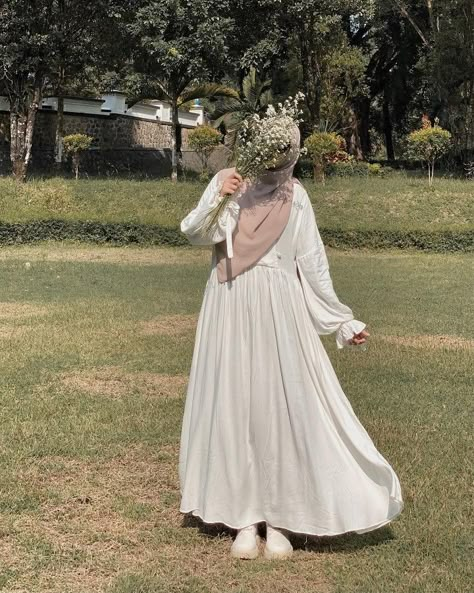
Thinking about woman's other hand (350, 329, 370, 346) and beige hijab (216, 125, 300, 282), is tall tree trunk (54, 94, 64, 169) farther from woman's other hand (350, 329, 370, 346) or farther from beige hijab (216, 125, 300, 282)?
woman's other hand (350, 329, 370, 346)

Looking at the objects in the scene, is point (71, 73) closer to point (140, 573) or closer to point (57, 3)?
point (57, 3)

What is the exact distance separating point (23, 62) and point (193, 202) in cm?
551

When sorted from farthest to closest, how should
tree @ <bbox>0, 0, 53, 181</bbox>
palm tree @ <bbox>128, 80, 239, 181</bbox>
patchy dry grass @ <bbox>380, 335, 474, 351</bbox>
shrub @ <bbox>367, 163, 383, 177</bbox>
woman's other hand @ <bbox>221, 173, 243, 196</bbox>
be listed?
shrub @ <bbox>367, 163, 383, 177</bbox> → palm tree @ <bbox>128, 80, 239, 181</bbox> → tree @ <bbox>0, 0, 53, 181</bbox> → patchy dry grass @ <bbox>380, 335, 474, 351</bbox> → woman's other hand @ <bbox>221, 173, 243, 196</bbox>

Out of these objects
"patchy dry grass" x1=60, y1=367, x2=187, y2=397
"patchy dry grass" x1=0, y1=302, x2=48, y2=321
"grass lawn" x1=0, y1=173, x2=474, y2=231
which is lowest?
"patchy dry grass" x1=60, y1=367, x2=187, y2=397

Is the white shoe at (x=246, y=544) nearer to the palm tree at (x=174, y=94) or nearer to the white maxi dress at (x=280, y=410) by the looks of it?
the white maxi dress at (x=280, y=410)

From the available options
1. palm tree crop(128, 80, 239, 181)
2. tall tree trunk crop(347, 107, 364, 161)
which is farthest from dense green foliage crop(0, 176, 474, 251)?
tall tree trunk crop(347, 107, 364, 161)

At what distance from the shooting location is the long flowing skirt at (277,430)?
2.80 meters

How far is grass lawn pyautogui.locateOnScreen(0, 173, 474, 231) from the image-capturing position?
54.5 ft

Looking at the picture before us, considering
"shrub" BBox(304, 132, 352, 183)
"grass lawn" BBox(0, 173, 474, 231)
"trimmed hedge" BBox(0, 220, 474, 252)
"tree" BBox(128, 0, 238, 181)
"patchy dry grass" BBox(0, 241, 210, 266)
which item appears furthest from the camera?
"shrub" BBox(304, 132, 352, 183)

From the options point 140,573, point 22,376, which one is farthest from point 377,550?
point 22,376

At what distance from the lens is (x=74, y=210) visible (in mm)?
17438

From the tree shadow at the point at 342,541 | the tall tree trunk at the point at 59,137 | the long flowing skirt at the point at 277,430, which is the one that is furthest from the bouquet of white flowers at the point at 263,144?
the tall tree trunk at the point at 59,137

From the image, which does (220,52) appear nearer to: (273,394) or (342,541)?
(273,394)

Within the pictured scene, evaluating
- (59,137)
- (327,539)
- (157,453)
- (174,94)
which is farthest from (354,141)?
(327,539)
